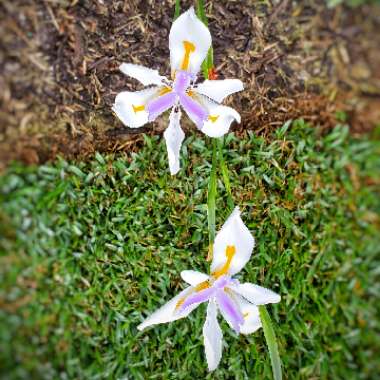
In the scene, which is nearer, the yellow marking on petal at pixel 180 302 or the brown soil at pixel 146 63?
the yellow marking on petal at pixel 180 302

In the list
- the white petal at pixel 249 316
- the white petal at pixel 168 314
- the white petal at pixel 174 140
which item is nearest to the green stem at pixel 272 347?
the white petal at pixel 249 316

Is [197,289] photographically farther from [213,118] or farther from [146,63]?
[146,63]

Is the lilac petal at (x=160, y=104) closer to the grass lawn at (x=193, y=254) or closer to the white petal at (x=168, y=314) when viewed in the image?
the grass lawn at (x=193, y=254)

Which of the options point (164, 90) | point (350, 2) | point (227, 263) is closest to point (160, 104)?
point (164, 90)

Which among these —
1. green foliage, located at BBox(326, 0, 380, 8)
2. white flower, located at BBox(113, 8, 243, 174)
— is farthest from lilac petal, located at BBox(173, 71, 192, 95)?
green foliage, located at BBox(326, 0, 380, 8)

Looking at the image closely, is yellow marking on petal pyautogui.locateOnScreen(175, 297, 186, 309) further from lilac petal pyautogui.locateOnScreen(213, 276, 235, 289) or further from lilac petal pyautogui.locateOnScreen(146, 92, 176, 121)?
lilac petal pyautogui.locateOnScreen(146, 92, 176, 121)
